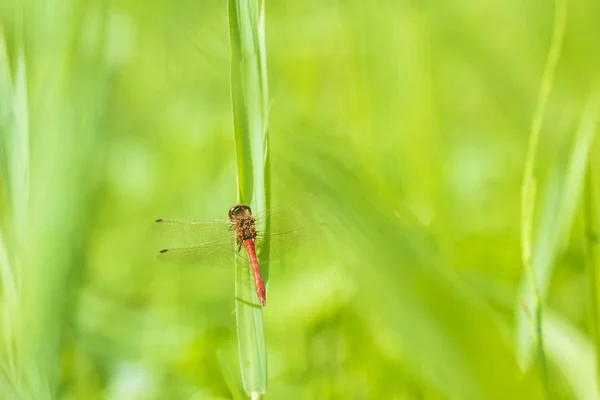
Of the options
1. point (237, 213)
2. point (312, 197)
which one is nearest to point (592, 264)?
point (312, 197)

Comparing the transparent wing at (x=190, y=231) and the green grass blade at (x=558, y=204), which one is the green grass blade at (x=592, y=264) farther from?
the transparent wing at (x=190, y=231)

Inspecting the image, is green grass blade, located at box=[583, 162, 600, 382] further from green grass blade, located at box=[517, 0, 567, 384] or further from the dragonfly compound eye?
the dragonfly compound eye

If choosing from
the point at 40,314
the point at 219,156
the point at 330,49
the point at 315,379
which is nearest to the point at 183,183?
the point at 219,156

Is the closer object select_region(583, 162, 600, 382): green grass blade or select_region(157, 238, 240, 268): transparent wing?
select_region(583, 162, 600, 382): green grass blade

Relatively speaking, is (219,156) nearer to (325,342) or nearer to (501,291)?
(325,342)

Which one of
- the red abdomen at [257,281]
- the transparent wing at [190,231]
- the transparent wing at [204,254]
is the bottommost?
the transparent wing at [204,254]

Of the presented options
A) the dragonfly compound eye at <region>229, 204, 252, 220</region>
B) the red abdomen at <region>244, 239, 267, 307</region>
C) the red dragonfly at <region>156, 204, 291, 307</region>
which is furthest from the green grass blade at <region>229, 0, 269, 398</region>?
the red dragonfly at <region>156, 204, 291, 307</region>

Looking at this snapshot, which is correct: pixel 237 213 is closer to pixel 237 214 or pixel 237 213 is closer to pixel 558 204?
pixel 237 214

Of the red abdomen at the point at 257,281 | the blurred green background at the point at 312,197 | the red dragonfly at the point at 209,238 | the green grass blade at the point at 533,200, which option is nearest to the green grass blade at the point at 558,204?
the blurred green background at the point at 312,197
